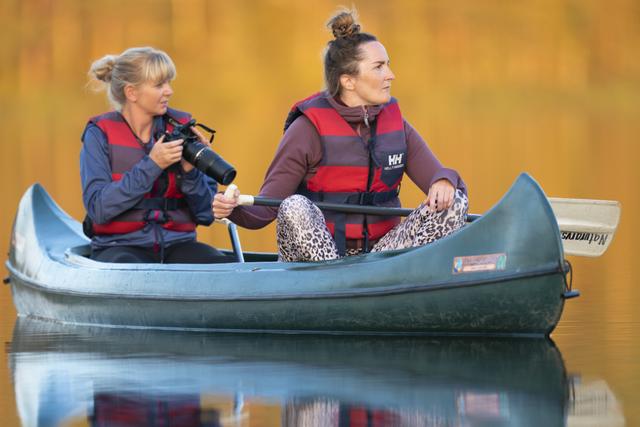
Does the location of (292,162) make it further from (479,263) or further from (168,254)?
(479,263)

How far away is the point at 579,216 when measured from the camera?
22.2 feet

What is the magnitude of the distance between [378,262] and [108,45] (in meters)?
49.7

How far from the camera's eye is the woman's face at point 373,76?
22.4 feet

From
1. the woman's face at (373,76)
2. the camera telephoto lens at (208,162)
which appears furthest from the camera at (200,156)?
the woman's face at (373,76)

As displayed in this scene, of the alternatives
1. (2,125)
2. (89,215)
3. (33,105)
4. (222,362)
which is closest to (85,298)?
(89,215)

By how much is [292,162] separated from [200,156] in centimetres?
43

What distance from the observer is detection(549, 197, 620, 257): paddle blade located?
6.68m

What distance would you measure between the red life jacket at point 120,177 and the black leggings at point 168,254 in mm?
94

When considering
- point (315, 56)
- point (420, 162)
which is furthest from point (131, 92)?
point (315, 56)

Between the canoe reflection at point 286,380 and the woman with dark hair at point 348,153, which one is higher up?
the woman with dark hair at point 348,153

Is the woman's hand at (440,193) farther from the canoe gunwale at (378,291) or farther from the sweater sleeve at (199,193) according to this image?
the sweater sleeve at (199,193)

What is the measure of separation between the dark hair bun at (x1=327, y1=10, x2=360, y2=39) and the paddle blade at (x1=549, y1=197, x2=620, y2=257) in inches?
42.7

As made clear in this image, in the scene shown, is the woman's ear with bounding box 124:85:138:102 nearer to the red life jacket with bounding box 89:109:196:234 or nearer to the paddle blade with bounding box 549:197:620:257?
the red life jacket with bounding box 89:109:196:234

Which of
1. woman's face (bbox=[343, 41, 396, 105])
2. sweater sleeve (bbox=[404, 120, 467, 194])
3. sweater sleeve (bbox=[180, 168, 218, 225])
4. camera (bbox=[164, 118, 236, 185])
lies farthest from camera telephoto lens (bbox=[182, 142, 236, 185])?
sweater sleeve (bbox=[404, 120, 467, 194])
